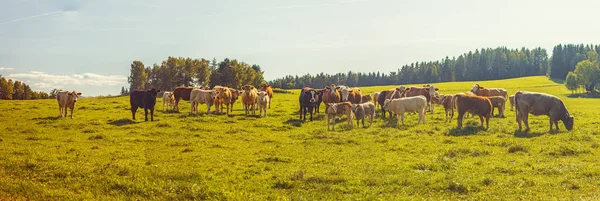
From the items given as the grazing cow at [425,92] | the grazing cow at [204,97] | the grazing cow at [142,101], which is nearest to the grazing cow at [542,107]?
the grazing cow at [425,92]

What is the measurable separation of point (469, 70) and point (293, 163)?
158194 mm

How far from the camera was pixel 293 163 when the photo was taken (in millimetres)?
13234

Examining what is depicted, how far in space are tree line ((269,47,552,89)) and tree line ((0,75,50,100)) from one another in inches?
3263

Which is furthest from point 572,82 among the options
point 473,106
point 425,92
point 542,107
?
point 473,106

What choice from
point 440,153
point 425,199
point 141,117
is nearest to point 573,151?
point 440,153

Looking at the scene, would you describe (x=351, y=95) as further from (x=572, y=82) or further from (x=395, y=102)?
(x=572, y=82)

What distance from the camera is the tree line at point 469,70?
15238 cm

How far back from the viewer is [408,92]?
1356 inches

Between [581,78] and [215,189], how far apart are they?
93972 mm

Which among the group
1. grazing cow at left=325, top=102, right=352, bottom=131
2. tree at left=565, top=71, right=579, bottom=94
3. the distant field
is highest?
tree at left=565, top=71, right=579, bottom=94

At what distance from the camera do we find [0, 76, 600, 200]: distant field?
9.62 meters

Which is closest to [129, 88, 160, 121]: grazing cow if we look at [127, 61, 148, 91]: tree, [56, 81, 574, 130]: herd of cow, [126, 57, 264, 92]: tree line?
[56, 81, 574, 130]: herd of cow

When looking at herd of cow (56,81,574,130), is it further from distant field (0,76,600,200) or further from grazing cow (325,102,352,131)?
distant field (0,76,600,200)

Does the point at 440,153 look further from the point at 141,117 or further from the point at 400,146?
the point at 141,117
